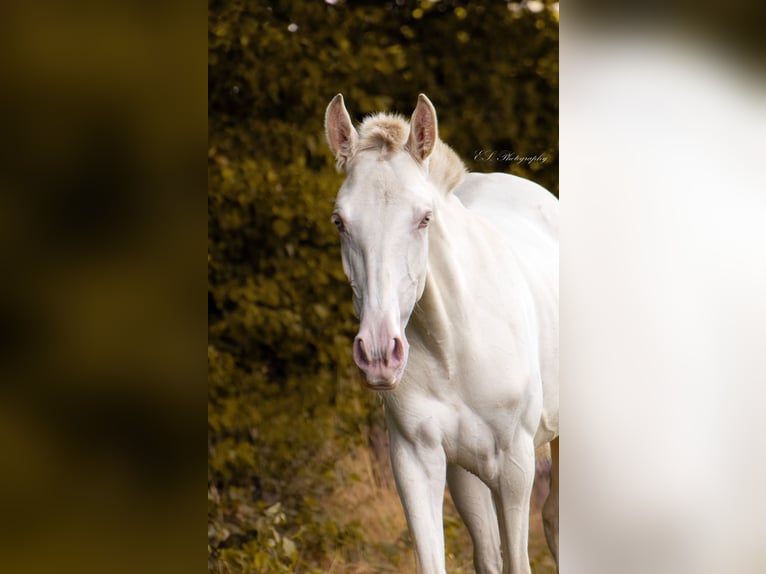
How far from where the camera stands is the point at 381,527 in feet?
7.36

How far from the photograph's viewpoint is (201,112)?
1668 millimetres

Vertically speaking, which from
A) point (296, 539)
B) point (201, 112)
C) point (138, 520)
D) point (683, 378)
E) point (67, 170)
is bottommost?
point (296, 539)

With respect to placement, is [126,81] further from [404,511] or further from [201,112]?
[404,511]

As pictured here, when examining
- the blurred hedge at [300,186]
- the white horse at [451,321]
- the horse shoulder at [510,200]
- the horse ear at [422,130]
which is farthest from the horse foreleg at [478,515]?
the horse ear at [422,130]

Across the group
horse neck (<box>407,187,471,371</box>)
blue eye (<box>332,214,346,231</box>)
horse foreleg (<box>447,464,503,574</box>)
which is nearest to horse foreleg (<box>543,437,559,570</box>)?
horse foreleg (<box>447,464,503,574</box>)

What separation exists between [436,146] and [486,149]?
204mm

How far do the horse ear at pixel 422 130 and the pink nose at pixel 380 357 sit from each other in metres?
0.38

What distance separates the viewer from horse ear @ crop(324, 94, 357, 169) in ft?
6.59

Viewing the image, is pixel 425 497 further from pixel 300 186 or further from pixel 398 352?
pixel 300 186

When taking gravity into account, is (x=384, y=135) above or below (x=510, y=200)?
above

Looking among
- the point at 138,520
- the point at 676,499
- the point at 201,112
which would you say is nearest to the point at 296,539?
the point at 138,520

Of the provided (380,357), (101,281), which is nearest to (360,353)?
(380,357)

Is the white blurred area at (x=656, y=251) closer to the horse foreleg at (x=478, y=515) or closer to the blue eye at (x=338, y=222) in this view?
the horse foreleg at (x=478, y=515)

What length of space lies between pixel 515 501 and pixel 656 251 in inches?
26.1
